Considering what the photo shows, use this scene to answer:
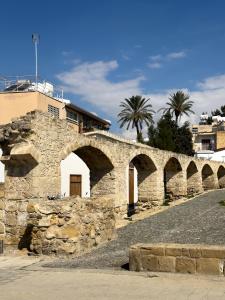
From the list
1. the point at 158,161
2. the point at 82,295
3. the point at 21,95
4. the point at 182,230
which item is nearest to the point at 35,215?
the point at 82,295

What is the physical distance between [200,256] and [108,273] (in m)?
1.56

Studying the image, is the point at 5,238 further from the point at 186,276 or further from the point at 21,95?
the point at 21,95

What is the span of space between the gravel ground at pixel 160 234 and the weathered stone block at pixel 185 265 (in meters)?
1.36

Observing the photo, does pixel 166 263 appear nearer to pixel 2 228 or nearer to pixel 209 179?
pixel 2 228

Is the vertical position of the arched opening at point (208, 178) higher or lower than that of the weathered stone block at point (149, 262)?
higher

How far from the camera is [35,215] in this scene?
9.02 meters

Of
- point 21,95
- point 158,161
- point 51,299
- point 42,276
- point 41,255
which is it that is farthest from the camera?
point 21,95

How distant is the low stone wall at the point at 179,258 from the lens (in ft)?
20.6

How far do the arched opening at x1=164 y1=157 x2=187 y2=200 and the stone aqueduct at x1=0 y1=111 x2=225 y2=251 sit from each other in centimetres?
99

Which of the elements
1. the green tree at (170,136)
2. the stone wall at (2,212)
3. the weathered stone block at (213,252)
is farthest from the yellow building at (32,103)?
the weathered stone block at (213,252)

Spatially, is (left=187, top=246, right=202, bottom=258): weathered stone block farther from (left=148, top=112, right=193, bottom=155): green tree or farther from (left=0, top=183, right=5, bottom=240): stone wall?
(left=148, top=112, right=193, bottom=155): green tree

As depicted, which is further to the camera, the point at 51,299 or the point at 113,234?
the point at 113,234

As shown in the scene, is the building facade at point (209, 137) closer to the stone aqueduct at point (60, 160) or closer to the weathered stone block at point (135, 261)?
the stone aqueduct at point (60, 160)

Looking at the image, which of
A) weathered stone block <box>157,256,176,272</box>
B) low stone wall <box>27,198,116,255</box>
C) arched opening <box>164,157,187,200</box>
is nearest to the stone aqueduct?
arched opening <box>164,157,187,200</box>
